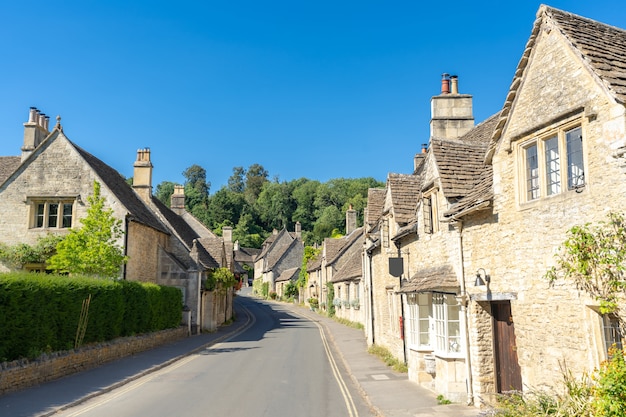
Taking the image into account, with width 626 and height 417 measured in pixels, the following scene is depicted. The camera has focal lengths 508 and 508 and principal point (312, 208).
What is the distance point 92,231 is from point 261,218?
4260 inches

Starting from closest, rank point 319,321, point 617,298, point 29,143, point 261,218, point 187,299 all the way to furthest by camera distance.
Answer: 1. point 617,298
2. point 29,143
3. point 187,299
4. point 319,321
5. point 261,218

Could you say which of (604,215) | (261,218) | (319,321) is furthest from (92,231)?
(261,218)

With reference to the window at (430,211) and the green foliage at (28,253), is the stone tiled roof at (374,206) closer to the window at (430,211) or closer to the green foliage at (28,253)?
the window at (430,211)

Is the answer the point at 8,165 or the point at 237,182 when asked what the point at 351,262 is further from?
the point at 237,182

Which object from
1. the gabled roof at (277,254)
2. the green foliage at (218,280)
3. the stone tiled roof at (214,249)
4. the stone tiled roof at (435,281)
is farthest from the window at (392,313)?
the gabled roof at (277,254)

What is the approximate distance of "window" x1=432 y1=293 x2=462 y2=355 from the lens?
12.5m

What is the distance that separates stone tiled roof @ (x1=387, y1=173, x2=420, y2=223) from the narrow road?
5.72m

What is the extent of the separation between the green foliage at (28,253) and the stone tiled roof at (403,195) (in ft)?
57.8

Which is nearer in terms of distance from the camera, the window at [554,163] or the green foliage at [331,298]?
the window at [554,163]

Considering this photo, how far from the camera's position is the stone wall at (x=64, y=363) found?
1272 centimetres

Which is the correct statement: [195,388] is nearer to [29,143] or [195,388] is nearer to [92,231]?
[92,231]

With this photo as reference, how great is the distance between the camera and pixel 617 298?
7.42 m

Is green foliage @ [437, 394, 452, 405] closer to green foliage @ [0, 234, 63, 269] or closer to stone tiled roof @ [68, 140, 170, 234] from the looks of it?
stone tiled roof @ [68, 140, 170, 234]

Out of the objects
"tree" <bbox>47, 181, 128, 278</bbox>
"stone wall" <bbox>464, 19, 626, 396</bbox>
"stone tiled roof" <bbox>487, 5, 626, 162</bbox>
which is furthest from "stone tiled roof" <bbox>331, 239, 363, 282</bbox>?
"stone tiled roof" <bbox>487, 5, 626, 162</bbox>
